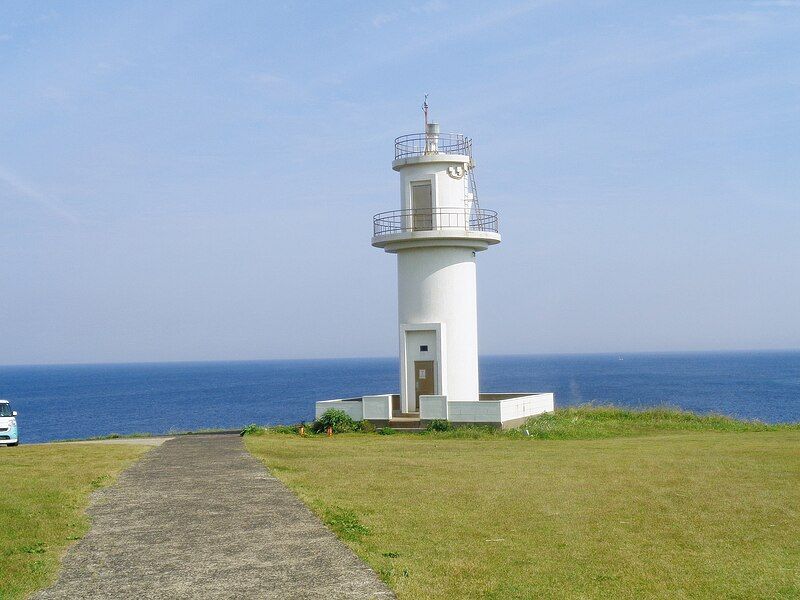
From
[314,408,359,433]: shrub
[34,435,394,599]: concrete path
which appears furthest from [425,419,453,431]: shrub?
[34,435,394,599]: concrete path

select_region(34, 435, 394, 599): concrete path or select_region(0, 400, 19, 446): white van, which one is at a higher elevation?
select_region(0, 400, 19, 446): white van

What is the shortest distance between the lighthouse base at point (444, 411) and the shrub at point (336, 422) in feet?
0.70

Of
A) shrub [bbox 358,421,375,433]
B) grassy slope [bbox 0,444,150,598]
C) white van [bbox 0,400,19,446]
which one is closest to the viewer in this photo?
grassy slope [bbox 0,444,150,598]

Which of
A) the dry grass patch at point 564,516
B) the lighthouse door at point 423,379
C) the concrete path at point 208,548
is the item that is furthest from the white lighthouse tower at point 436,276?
the concrete path at point 208,548

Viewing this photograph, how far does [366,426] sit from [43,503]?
1438cm

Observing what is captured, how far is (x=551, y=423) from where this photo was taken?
87.7 feet

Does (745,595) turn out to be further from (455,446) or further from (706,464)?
(455,446)

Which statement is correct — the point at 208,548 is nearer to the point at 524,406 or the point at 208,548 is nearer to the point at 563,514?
the point at 563,514

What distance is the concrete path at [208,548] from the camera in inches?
337

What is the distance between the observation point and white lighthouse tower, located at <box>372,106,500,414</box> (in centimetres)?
2777

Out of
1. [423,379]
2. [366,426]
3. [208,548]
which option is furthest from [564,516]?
[423,379]

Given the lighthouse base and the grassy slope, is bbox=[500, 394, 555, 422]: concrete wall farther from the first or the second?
the grassy slope

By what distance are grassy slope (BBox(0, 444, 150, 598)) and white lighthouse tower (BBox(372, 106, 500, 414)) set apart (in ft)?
30.6

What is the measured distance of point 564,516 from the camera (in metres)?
12.3
